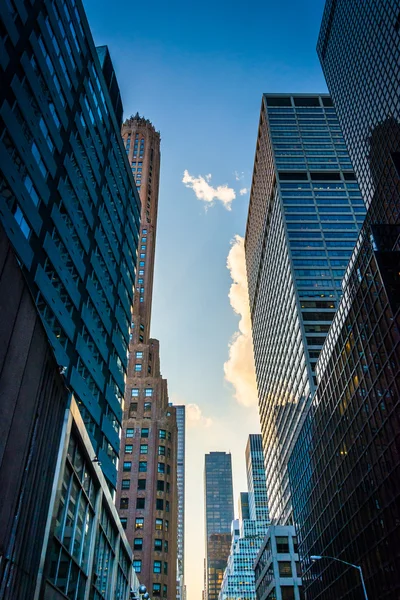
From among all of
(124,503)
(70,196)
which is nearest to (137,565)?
(124,503)

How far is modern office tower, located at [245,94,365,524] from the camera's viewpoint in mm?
122938

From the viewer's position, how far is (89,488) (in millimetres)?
26984

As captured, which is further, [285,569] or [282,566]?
[282,566]

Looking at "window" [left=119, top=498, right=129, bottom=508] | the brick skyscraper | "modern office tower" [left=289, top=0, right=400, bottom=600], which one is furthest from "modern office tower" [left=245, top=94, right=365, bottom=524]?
"window" [left=119, top=498, right=129, bottom=508]

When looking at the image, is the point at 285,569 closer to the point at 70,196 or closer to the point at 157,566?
the point at 157,566

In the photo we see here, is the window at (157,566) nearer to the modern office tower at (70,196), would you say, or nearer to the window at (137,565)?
the window at (137,565)

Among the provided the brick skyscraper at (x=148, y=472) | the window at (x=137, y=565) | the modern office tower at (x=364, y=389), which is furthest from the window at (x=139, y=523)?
the modern office tower at (x=364, y=389)

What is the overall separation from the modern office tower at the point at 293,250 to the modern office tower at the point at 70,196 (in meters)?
62.7

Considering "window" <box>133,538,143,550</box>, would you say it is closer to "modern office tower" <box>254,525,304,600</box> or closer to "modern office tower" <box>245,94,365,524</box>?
"modern office tower" <box>254,525,304,600</box>

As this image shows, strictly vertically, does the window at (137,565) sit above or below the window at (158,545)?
below

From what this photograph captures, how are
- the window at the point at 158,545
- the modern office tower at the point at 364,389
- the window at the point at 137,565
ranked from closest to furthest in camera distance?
the modern office tower at the point at 364,389, the window at the point at 137,565, the window at the point at 158,545

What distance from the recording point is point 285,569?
101875 mm

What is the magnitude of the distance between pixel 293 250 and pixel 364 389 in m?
85.1

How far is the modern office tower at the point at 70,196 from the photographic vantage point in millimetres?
34625
